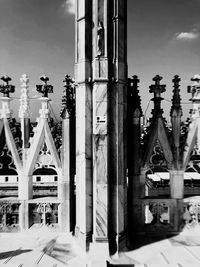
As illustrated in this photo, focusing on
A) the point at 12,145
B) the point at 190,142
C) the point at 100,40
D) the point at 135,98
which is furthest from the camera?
the point at 12,145

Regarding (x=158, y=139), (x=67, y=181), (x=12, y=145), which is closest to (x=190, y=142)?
(x=158, y=139)

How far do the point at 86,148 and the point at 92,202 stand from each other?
132 cm

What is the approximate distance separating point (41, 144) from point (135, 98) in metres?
2.98

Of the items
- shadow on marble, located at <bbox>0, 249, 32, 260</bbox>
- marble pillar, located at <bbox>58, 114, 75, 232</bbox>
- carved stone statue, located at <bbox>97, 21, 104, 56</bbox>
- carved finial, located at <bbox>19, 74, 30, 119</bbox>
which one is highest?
carved stone statue, located at <bbox>97, 21, 104, 56</bbox>

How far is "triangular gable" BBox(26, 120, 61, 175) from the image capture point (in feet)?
24.0

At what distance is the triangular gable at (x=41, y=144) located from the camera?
7316 mm

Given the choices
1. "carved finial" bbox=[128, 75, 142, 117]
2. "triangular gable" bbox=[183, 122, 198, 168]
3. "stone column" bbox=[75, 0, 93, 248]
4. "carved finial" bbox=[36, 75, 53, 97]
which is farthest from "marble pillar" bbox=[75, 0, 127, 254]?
"triangular gable" bbox=[183, 122, 198, 168]

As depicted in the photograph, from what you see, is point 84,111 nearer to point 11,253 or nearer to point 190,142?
point 190,142

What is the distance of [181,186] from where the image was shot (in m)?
7.37

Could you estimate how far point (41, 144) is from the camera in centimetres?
738

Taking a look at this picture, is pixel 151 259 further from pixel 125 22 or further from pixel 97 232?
pixel 125 22

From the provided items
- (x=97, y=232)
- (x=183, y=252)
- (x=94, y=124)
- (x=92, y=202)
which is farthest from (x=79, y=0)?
(x=183, y=252)

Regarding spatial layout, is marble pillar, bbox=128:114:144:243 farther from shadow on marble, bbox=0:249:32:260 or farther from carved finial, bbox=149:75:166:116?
shadow on marble, bbox=0:249:32:260

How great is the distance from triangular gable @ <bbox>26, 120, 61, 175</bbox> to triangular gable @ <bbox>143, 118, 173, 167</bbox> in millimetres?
2547
